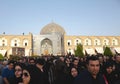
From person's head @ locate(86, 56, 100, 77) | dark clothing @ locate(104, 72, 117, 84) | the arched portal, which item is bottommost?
dark clothing @ locate(104, 72, 117, 84)

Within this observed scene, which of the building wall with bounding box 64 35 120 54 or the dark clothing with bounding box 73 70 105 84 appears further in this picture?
the building wall with bounding box 64 35 120 54

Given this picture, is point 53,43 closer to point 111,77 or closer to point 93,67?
point 111,77

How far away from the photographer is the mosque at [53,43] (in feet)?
149

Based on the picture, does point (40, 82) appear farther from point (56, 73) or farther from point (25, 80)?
point (56, 73)

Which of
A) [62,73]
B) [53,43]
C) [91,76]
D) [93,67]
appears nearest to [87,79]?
[91,76]

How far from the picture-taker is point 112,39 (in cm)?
4838

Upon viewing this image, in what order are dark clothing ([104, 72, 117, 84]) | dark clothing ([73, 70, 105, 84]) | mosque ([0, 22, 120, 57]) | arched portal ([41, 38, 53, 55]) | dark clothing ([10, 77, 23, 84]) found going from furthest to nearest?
arched portal ([41, 38, 53, 55]) → mosque ([0, 22, 120, 57]) → dark clothing ([104, 72, 117, 84]) → dark clothing ([10, 77, 23, 84]) → dark clothing ([73, 70, 105, 84])

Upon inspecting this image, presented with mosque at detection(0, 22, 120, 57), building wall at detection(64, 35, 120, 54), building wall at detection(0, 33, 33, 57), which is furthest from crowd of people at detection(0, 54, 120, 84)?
building wall at detection(64, 35, 120, 54)

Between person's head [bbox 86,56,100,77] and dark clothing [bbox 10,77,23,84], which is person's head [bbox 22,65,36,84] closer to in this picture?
person's head [bbox 86,56,100,77]

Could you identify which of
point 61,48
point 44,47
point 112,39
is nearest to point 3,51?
point 44,47

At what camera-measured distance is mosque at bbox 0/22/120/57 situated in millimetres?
45531

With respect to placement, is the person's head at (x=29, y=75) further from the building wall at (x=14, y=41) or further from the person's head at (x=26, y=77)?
the building wall at (x=14, y=41)

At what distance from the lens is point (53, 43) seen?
1849 inches

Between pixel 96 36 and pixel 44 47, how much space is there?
1005cm
